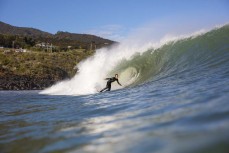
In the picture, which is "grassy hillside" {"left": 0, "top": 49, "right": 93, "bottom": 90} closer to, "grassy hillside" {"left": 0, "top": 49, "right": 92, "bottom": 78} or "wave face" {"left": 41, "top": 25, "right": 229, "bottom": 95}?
"grassy hillside" {"left": 0, "top": 49, "right": 92, "bottom": 78}

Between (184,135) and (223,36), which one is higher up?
(223,36)

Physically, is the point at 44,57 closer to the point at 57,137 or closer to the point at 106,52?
the point at 106,52

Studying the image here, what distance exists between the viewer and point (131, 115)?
513 centimetres

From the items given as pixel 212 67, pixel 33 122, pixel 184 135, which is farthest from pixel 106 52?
pixel 184 135

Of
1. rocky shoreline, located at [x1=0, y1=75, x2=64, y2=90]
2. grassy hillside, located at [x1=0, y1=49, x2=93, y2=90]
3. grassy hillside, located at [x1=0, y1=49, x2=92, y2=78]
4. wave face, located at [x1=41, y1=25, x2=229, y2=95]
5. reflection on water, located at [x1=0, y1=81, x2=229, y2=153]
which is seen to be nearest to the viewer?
reflection on water, located at [x1=0, y1=81, x2=229, y2=153]

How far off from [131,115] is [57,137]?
116 centimetres

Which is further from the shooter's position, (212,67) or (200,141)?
(212,67)

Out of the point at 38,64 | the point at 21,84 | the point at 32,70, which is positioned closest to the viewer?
the point at 21,84

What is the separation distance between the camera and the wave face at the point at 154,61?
38.8 feet

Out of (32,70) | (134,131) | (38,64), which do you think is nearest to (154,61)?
(134,131)

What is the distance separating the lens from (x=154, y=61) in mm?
17250

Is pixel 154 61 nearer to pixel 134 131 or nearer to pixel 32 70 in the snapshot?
pixel 134 131

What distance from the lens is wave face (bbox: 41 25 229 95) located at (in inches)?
466

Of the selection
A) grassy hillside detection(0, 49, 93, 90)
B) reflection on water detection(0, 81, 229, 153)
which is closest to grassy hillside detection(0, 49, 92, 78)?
grassy hillside detection(0, 49, 93, 90)
